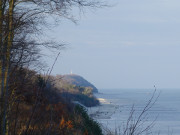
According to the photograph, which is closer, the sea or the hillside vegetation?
the hillside vegetation

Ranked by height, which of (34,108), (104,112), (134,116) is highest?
(34,108)

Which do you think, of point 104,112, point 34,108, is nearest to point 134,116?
point 104,112

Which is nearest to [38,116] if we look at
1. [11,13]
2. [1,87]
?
[1,87]

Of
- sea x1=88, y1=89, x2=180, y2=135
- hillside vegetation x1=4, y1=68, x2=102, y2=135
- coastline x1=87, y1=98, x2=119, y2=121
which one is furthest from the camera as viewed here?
coastline x1=87, y1=98, x2=119, y2=121

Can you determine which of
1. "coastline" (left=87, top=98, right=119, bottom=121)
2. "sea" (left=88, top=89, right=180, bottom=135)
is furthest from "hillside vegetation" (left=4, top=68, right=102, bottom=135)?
"sea" (left=88, top=89, right=180, bottom=135)

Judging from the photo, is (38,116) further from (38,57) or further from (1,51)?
(38,57)

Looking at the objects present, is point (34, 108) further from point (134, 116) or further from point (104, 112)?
point (134, 116)

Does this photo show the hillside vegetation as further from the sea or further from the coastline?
the sea

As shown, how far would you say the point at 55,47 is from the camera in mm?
6719

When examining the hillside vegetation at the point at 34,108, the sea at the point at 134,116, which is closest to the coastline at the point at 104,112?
the sea at the point at 134,116

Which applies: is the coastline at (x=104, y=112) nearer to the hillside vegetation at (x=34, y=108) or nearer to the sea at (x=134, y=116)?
the sea at (x=134, y=116)

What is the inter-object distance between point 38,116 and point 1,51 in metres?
1.67

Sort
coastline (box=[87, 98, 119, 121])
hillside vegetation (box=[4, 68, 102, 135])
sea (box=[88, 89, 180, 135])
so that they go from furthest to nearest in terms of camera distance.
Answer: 1. coastline (box=[87, 98, 119, 121])
2. sea (box=[88, 89, 180, 135])
3. hillside vegetation (box=[4, 68, 102, 135])

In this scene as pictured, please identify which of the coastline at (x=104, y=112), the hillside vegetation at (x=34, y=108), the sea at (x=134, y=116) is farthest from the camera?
the coastline at (x=104, y=112)
